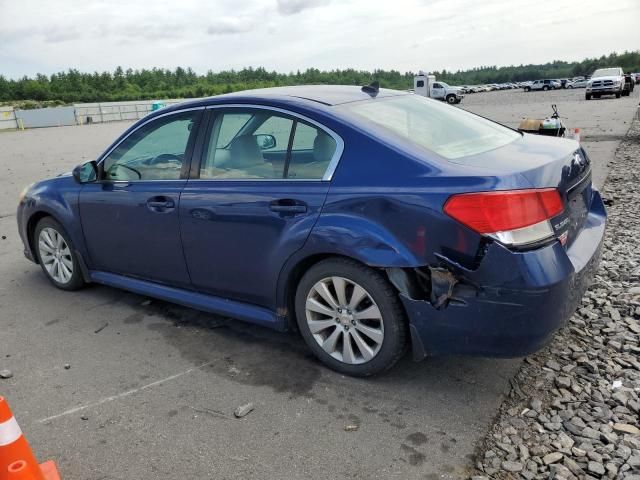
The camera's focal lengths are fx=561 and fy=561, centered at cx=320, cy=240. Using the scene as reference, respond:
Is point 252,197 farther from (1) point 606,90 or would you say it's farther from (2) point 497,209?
(1) point 606,90

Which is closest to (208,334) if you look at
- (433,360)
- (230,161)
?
(230,161)

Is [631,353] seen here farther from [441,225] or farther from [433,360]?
[441,225]

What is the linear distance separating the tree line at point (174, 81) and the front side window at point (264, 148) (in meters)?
68.7

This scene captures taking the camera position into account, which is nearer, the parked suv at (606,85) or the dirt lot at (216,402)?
the dirt lot at (216,402)

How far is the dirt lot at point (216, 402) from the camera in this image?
267 centimetres

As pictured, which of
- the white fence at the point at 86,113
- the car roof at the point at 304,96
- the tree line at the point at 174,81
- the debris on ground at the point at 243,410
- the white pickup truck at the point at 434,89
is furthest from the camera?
the tree line at the point at 174,81

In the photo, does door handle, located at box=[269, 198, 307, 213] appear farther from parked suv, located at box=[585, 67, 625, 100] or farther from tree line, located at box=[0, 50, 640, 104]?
tree line, located at box=[0, 50, 640, 104]

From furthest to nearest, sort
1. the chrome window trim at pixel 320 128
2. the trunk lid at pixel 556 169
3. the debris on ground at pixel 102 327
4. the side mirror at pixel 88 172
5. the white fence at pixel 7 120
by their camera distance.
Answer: the white fence at pixel 7 120 → the side mirror at pixel 88 172 → the debris on ground at pixel 102 327 → the chrome window trim at pixel 320 128 → the trunk lid at pixel 556 169

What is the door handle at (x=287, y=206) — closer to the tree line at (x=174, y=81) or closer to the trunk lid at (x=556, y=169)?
the trunk lid at (x=556, y=169)

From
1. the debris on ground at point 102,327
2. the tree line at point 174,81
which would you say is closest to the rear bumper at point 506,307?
the debris on ground at point 102,327

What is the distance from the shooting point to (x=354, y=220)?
3053 millimetres

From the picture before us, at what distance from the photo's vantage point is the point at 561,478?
8.04 ft

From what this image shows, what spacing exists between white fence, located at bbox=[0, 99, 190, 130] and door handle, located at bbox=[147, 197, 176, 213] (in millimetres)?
37609

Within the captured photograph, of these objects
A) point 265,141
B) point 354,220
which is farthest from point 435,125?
point 265,141
